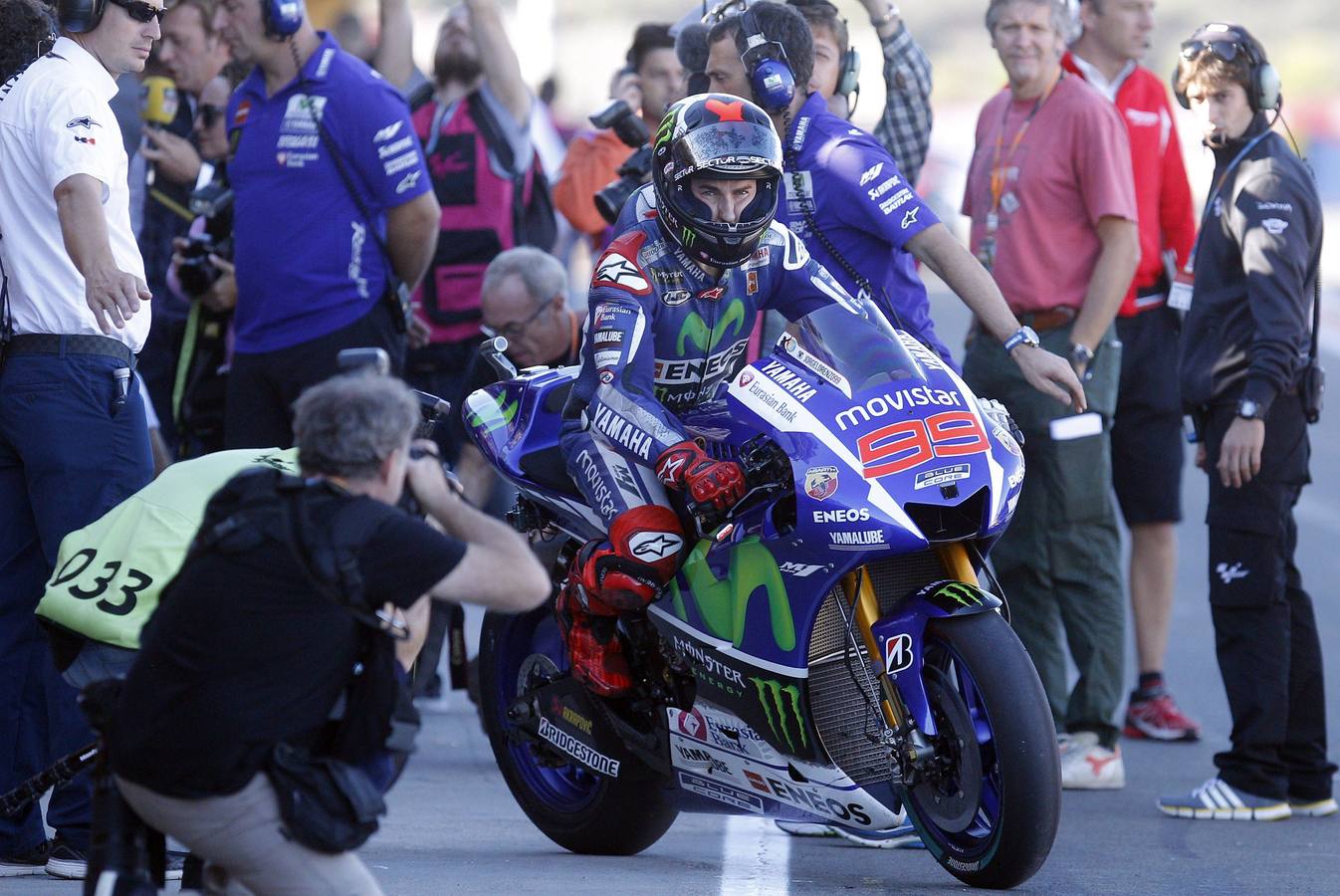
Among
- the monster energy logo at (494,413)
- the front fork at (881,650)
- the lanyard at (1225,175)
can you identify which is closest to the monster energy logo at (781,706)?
the front fork at (881,650)

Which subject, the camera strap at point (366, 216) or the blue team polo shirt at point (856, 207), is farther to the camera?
the camera strap at point (366, 216)

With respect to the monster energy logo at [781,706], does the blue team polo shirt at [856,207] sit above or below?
above

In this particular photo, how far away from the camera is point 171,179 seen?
8.61 meters

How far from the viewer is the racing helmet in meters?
5.59

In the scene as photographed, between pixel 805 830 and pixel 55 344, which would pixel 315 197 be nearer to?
pixel 55 344

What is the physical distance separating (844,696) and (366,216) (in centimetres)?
314

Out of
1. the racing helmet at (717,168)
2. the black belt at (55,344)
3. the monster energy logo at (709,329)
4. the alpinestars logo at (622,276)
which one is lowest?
the black belt at (55,344)

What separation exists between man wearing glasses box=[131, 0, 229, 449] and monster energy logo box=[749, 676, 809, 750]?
3.89 m

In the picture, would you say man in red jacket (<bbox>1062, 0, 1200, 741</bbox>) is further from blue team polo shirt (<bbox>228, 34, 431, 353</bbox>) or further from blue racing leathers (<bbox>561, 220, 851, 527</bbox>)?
blue racing leathers (<bbox>561, 220, 851, 527</bbox>)

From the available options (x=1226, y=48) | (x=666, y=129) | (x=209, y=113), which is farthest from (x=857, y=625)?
(x=209, y=113)

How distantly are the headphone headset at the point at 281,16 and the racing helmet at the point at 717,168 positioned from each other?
228cm

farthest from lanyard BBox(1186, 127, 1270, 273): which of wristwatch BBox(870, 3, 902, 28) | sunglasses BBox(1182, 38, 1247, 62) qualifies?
wristwatch BBox(870, 3, 902, 28)

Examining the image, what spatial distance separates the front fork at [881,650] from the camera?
5.17m

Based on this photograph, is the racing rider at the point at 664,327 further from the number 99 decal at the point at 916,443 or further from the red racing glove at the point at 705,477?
the number 99 decal at the point at 916,443
